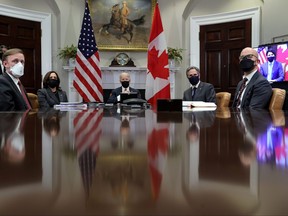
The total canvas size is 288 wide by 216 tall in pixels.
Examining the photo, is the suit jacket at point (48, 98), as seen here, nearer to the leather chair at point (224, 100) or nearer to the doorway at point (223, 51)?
the leather chair at point (224, 100)

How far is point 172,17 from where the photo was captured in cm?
758

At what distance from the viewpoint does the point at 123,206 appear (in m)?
0.17

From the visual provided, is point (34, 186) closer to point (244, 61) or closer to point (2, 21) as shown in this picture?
point (244, 61)

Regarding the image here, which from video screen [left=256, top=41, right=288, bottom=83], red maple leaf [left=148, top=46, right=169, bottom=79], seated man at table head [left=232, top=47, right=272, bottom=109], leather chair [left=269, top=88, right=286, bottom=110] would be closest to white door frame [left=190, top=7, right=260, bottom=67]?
video screen [left=256, top=41, right=288, bottom=83]

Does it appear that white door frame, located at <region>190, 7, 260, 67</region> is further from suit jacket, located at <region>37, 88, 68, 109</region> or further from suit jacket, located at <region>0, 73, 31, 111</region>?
suit jacket, located at <region>0, 73, 31, 111</region>

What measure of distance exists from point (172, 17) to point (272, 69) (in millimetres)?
2643

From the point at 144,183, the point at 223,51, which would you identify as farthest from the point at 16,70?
the point at 223,51

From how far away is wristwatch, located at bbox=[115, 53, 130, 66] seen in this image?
740 centimetres

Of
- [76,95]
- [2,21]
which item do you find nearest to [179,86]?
[76,95]

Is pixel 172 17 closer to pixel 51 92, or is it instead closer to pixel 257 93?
pixel 51 92

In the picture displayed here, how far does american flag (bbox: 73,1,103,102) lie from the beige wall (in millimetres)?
1571

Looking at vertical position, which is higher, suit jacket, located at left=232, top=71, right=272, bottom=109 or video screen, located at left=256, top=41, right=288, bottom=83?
video screen, located at left=256, top=41, right=288, bottom=83

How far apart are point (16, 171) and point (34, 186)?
49 mm

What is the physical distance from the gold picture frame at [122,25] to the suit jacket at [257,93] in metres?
4.83
